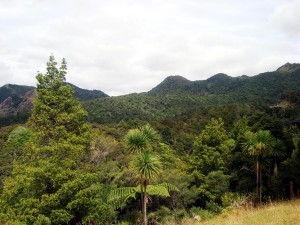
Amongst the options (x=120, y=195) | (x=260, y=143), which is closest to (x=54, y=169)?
(x=120, y=195)

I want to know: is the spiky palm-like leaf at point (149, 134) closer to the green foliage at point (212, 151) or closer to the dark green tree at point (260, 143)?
the dark green tree at point (260, 143)

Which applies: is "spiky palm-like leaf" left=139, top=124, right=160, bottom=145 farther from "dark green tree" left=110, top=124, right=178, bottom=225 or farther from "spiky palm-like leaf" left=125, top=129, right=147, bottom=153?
"spiky palm-like leaf" left=125, top=129, right=147, bottom=153

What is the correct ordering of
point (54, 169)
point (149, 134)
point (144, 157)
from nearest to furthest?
point (54, 169) < point (144, 157) < point (149, 134)

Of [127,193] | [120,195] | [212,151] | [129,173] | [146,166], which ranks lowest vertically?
[120,195]

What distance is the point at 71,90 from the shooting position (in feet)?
78.9

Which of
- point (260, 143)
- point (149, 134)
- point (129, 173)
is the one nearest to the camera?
point (149, 134)

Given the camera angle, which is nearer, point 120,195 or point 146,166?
point 146,166

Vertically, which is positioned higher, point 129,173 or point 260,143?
point 260,143

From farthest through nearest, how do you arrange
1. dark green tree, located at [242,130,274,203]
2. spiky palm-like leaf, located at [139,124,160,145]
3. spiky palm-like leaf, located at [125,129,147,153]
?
dark green tree, located at [242,130,274,203], spiky palm-like leaf, located at [139,124,160,145], spiky palm-like leaf, located at [125,129,147,153]

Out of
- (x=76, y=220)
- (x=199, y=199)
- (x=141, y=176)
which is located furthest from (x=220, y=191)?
(x=76, y=220)

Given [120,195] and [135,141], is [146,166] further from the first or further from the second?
[120,195]

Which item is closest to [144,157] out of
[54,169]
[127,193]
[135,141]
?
[135,141]

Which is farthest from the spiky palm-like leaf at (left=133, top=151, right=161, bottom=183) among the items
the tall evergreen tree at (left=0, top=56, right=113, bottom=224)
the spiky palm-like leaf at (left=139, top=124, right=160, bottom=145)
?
the tall evergreen tree at (left=0, top=56, right=113, bottom=224)

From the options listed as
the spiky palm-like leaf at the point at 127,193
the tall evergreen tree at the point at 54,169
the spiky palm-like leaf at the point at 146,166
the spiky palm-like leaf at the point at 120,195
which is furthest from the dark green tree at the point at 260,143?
the tall evergreen tree at the point at 54,169
